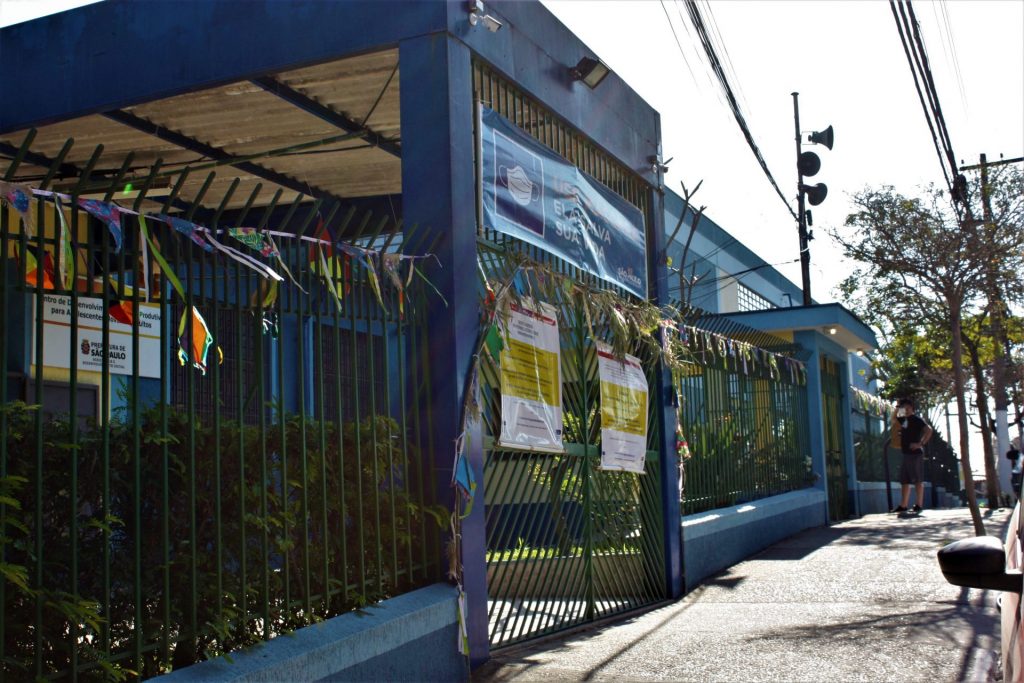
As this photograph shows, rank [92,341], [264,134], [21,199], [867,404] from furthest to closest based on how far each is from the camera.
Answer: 1. [867,404]
2. [264,134]
3. [92,341]
4. [21,199]

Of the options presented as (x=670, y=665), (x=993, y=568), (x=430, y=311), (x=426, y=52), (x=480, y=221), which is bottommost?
(x=670, y=665)

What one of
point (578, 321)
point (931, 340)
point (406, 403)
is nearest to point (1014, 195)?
point (931, 340)

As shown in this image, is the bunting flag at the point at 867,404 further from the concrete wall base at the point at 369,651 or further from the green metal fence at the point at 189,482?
the green metal fence at the point at 189,482

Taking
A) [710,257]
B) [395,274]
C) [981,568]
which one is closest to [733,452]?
[395,274]

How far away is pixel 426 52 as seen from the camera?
671 centimetres

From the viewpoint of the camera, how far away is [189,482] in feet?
15.3

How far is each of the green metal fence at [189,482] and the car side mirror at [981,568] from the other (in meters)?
2.83

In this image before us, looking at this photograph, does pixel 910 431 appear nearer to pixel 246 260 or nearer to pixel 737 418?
pixel 737 418

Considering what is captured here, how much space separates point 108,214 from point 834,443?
598 inches

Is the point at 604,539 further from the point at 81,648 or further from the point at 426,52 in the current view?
the point at 81,648

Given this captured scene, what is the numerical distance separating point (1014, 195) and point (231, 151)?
8.37 m

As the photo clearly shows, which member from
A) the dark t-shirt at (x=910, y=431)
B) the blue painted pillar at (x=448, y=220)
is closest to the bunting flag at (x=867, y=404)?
the dark t-shirt at (x=910, y=431)

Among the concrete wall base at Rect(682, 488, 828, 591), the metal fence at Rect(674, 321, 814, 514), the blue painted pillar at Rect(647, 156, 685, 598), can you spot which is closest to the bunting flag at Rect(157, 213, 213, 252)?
the blue painted pillar at Rect(647, 156, 685, 598)

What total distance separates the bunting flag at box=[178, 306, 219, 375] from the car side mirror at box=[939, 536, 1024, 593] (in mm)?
3122
